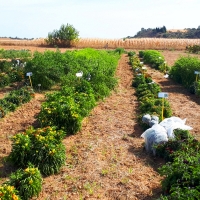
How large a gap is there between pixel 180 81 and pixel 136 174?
361 inches

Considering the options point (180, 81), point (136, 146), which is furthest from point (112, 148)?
point (180, 81)

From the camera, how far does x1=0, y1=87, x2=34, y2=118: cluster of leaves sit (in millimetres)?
8323

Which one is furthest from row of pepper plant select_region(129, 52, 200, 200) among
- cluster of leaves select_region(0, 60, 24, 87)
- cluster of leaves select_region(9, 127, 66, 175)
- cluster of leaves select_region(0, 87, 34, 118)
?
cluster of leaves select_region(0, 60, 24, 87)

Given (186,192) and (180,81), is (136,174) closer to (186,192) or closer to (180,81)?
(186,192)

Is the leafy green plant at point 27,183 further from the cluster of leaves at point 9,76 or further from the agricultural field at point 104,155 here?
the cluster of leaves at point 9,76

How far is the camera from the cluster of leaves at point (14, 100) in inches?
328

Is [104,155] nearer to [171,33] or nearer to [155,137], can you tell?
[155,137]

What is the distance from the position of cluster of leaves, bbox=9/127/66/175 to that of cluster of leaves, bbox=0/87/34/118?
9.61 ft

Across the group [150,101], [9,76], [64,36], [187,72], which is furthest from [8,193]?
[64,36]

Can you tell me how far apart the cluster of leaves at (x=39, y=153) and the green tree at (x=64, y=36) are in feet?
140

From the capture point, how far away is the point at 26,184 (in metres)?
4.42

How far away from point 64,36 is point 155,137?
42.6m

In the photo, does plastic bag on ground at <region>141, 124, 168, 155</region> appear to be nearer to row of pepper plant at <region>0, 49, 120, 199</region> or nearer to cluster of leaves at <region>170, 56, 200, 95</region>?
row of pepper plant at <region>0, 49, 120, 199</region>

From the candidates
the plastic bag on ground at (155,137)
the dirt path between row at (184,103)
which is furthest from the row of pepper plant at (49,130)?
the dirt path between row at (184,103)
